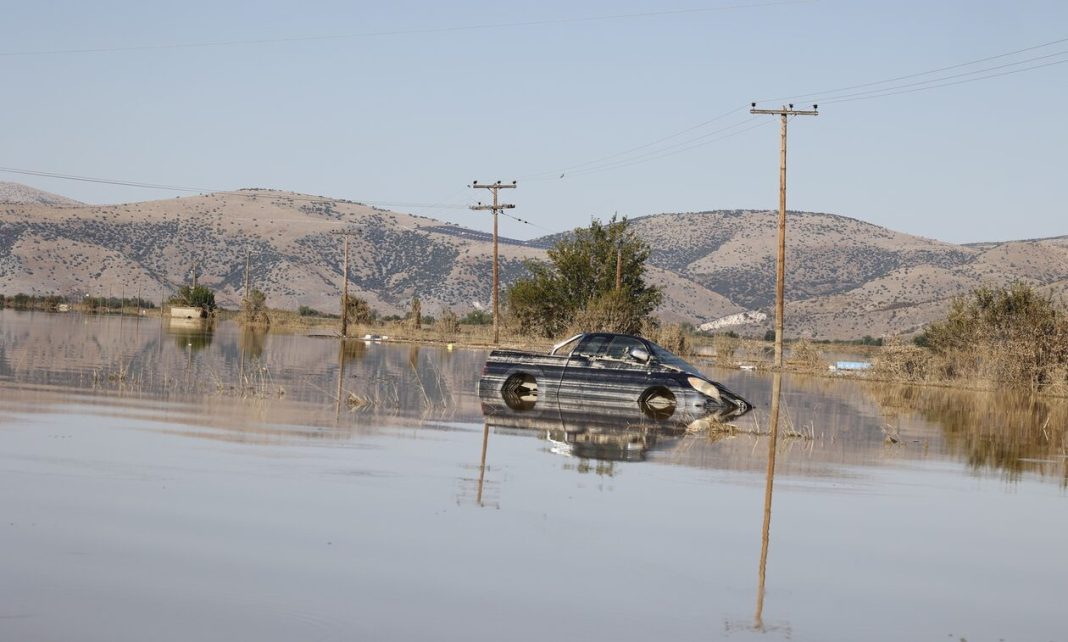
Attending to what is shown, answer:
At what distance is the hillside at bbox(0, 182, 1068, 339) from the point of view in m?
157

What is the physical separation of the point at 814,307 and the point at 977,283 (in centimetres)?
1791

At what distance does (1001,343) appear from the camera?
48344mm

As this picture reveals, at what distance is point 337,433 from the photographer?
69.2 feet

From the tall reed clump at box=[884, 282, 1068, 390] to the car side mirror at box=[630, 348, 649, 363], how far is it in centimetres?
2019

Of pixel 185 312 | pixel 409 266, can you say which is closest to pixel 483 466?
pixel 185 312

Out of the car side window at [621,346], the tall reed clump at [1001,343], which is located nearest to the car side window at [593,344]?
the car side window at [621,346]

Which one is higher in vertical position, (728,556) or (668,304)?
(668,304)

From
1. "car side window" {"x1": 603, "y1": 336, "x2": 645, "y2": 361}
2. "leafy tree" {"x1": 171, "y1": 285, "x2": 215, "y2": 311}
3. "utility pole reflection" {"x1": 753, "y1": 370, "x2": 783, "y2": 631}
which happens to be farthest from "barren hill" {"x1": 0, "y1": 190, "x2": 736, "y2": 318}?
"utility pole reflection" {"x1": 753, "y1": 370, "x2": 783, "y2": 631}

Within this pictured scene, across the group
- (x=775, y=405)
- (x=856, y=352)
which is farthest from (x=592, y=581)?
(x=856, y=352)

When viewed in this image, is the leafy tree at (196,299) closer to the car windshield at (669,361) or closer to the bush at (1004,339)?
the bush at (1004,339)

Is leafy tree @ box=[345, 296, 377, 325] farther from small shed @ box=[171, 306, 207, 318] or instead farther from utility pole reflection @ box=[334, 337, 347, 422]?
utility pole reflection @ box=[334, 337, 347, 422]

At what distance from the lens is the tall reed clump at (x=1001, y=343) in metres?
45.3

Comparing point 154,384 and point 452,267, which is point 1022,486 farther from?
point 452,267

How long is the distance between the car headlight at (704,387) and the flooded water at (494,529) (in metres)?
3.29
